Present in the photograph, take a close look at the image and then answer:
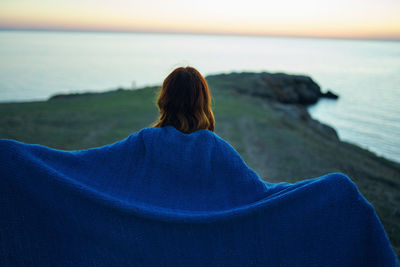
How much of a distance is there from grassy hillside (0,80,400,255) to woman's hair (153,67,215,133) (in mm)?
4495

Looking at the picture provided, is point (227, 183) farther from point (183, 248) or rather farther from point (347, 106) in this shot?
point (347, 106)

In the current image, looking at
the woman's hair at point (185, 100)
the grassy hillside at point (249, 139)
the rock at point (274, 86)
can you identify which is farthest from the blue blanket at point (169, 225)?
the rock at point (274, 86)

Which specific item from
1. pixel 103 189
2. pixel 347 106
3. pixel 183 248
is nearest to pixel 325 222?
pixel 183 248

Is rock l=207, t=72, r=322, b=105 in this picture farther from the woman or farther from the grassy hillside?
the woman

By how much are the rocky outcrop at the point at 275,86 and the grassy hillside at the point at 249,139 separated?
49.2 feet

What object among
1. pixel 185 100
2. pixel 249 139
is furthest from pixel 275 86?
pixel 185 100

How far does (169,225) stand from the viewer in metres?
2.16

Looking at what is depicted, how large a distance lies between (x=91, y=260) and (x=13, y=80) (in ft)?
160

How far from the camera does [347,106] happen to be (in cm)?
3925

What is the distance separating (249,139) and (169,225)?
32.0 ft

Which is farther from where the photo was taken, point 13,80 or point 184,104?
point 13,80

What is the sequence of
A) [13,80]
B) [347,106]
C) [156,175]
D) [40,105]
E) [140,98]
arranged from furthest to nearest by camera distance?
[13,80], [347,106], [140,98], [40,105], [156,175]

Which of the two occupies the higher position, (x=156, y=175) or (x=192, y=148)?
(x=192, y=148)

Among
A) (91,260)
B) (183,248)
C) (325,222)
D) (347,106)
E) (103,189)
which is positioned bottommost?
(347,106)
